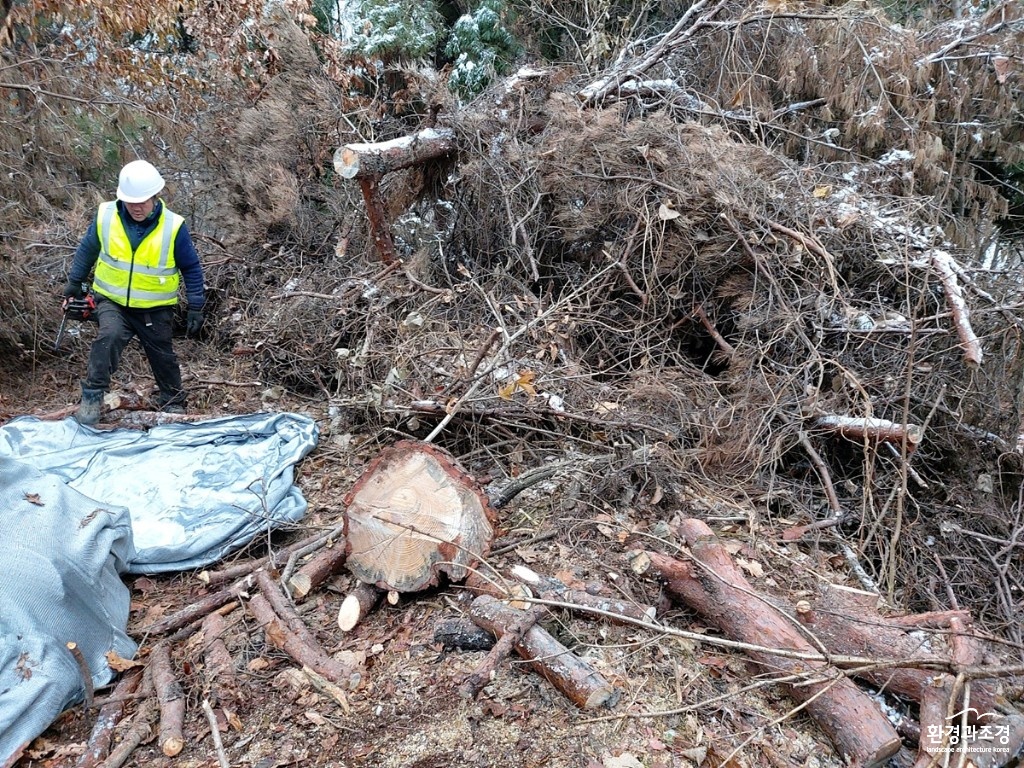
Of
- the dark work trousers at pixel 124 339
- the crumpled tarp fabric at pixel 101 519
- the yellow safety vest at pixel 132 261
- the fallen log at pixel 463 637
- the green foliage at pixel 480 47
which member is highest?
the green foliage at pixel 480 47

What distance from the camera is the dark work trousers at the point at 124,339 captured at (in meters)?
3.79

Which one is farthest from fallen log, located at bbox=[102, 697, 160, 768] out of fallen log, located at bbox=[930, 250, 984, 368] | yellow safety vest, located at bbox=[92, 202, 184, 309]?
fallen log, located at bbox=[930, 250, 984, 368]

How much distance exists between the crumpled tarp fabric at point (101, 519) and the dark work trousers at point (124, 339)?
1.11 ft

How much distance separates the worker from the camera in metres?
3.62

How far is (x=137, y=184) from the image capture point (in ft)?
11.5

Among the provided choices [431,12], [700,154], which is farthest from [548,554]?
[431,12]

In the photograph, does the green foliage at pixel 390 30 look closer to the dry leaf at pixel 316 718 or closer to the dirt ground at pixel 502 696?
the dirt ground at pixel 502 696

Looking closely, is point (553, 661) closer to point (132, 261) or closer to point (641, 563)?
point (641, 563)

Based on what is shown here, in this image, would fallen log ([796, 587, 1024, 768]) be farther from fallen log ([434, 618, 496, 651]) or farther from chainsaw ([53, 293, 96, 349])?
chainsaw ([53, 293, 96, 349])

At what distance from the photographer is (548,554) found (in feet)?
9.10

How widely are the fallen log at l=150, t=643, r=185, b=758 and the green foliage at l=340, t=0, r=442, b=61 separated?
5.99 m

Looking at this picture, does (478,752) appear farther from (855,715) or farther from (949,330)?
(949,330)

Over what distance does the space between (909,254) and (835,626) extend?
8.50ft

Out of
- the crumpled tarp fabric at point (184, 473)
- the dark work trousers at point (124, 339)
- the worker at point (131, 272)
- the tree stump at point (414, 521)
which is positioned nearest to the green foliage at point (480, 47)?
the worker at point (131, 272)
